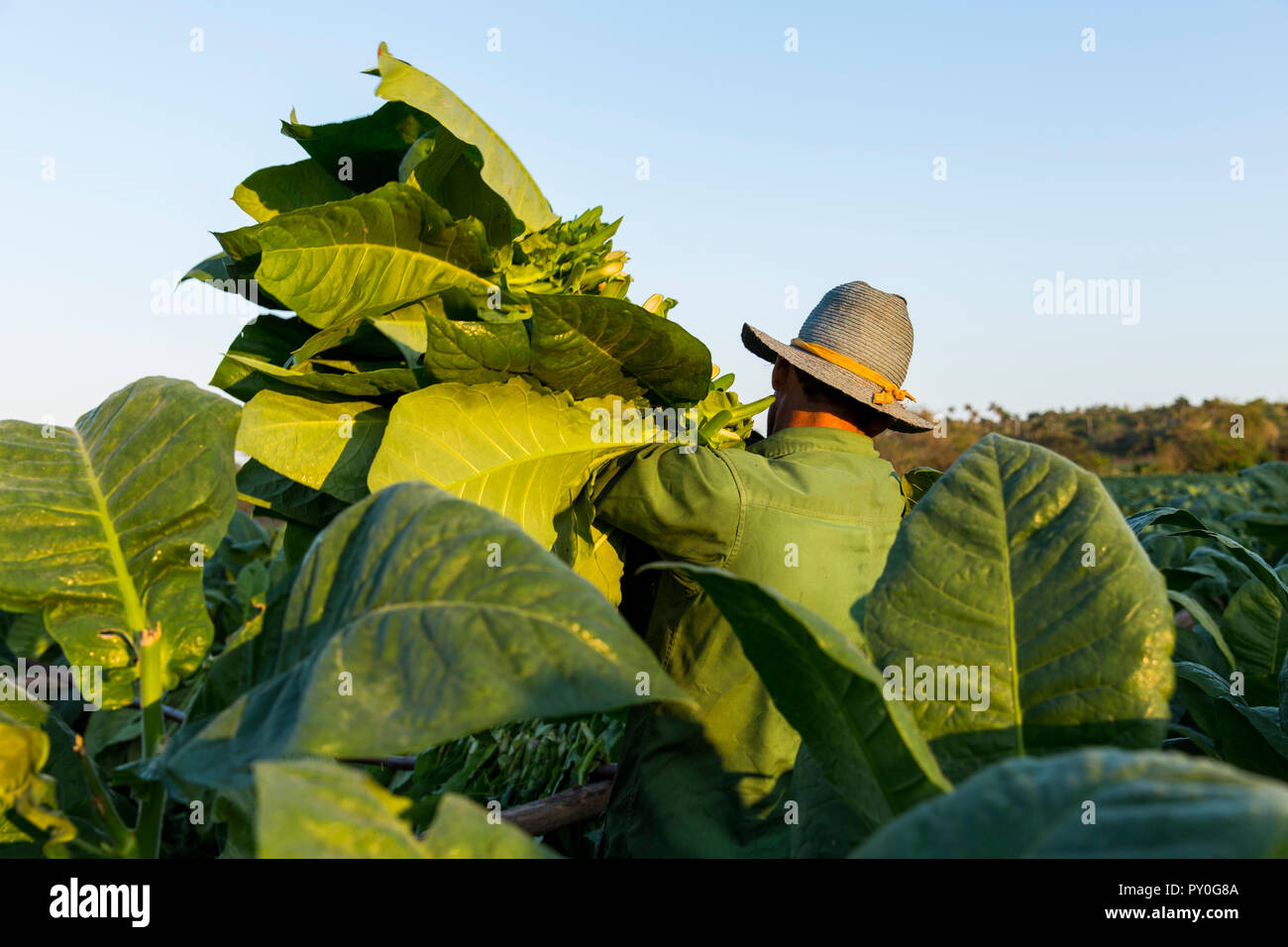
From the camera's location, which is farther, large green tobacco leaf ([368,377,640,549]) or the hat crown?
the hat crown

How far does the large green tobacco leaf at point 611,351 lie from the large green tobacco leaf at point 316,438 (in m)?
0.27

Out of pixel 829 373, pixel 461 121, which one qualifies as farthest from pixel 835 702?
pixel 829 373

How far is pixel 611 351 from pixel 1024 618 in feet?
2.61

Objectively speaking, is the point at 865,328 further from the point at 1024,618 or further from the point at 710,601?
the point at 1024,618

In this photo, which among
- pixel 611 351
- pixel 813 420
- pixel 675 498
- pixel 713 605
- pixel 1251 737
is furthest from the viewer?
pixel 813 420

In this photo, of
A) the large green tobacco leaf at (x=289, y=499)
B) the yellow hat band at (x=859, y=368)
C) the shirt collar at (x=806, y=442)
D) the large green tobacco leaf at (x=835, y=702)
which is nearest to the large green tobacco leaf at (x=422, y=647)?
the large green tobacco leaf at (x=835, y=702)

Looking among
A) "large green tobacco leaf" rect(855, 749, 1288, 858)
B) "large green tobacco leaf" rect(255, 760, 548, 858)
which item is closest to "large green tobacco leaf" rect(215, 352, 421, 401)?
"large green tobacco leaf" rect(255, 760, 548, 858)

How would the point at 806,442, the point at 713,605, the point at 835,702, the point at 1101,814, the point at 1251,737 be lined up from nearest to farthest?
the point at 1101,814 → the point at 835,702 → the point at 1251,737 → the point at 713,605 → the point at 806,442

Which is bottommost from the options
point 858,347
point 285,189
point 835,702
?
point 835,702

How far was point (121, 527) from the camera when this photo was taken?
3.25 ft

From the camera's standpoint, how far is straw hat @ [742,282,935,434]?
7.75 feet

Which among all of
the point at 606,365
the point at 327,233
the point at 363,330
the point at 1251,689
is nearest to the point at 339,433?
the point at 363,330

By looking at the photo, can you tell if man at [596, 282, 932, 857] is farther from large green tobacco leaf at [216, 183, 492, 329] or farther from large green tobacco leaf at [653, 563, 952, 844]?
large green tobacco leaf at [653, 563, 952, 844]
